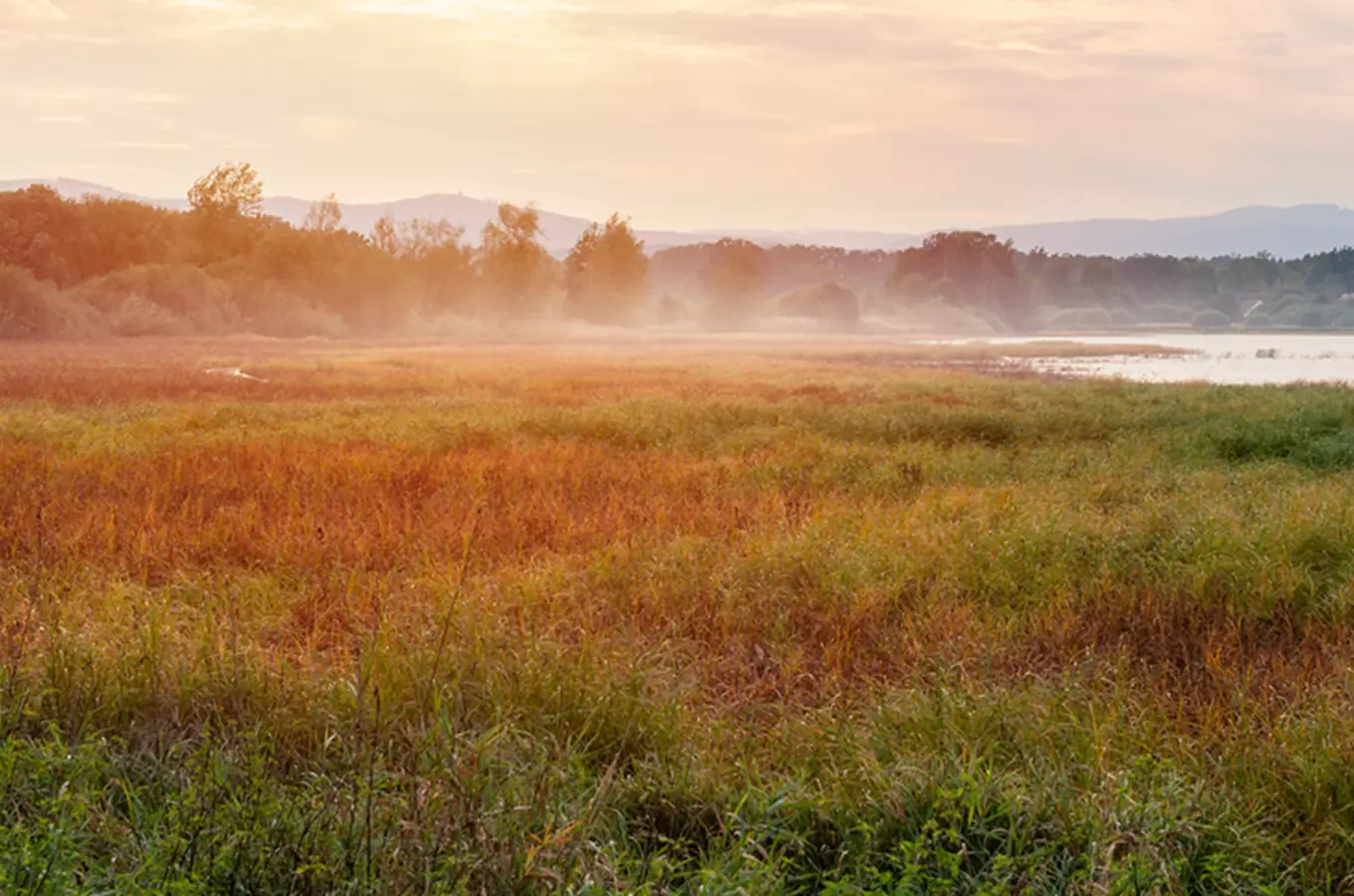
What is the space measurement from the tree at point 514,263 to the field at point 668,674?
325 ft

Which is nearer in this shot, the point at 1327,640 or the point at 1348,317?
the point at 1327,640

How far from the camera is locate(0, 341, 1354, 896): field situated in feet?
13.9

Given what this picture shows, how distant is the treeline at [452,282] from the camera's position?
71188mm

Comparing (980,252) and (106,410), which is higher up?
(980,252)

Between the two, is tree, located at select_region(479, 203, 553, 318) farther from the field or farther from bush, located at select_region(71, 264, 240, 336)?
the field

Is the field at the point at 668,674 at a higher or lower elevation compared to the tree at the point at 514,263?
lower

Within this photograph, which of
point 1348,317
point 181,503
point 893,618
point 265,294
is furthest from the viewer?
point 1348,317

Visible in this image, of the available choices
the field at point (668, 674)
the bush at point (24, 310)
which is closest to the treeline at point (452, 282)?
the bush at point (24, 310)

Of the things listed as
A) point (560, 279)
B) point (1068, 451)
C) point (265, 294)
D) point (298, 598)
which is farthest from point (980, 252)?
point (298, 598)

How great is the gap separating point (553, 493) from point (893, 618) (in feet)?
18.8

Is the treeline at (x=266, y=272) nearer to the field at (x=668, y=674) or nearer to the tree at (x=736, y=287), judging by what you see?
the tree at (x=736, y=287)

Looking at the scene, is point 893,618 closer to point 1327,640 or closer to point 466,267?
point 1327,640

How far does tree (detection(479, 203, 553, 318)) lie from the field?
99080mm

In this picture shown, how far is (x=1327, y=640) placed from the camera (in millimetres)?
7590
